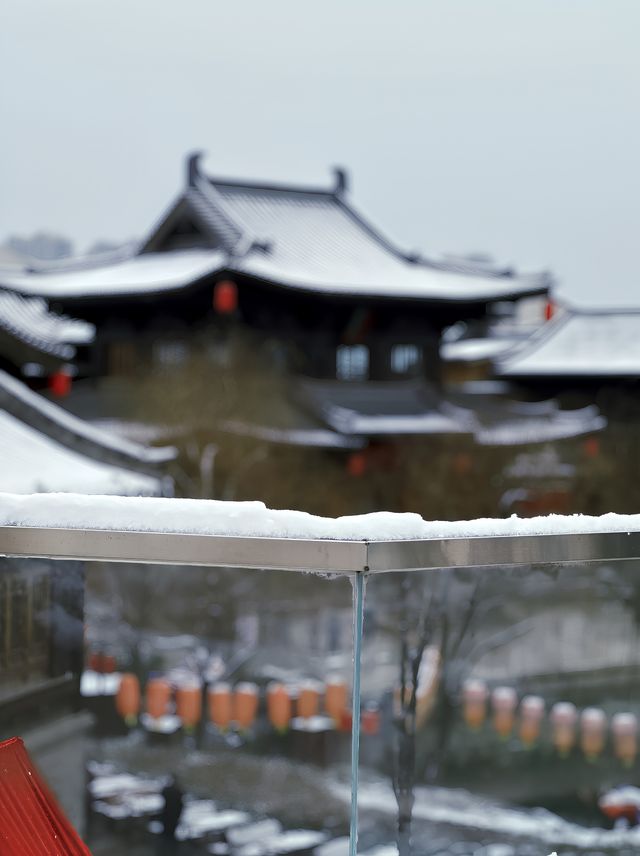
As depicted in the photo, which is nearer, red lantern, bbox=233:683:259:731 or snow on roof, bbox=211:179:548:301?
red lantern, bbox=233:683:259:731

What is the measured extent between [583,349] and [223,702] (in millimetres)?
15481

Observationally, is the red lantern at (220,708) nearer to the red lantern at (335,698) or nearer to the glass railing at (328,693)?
the glass railing at (328,693)

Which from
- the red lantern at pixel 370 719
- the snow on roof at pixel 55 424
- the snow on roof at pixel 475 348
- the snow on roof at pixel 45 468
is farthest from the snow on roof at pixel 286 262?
the red lantern at pixel 370 719

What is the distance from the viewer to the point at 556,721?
Answer: 4.92ft

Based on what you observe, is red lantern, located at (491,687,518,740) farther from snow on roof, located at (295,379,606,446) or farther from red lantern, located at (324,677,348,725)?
snow on roof, located at (295,379,606,446)

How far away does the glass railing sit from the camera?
4.57 ft

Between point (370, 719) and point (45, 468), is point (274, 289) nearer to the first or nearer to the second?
point (45, 468)

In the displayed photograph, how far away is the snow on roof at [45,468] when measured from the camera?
5.47 metres

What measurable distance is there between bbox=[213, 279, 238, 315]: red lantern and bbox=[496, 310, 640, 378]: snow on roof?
195 inches

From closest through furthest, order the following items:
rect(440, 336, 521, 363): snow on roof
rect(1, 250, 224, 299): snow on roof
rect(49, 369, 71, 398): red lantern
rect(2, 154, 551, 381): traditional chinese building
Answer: rect(49, 369, 71, 398): red lantern → rect(1, 250, 224, 299): snow on roof → rect(2, 154, 551, 381): traditional chinese building → rect(440, 336, 521, 363): snow on roof

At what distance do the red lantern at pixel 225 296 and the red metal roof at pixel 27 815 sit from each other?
1143 cm

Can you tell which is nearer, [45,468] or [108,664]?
[108,664]

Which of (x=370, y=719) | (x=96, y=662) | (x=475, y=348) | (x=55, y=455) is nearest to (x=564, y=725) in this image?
(x=370, y=719)

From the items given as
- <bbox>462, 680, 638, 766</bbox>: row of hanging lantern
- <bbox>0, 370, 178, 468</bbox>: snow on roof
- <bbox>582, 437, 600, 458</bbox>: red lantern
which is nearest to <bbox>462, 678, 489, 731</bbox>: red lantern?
<bbox>462, 680, 638, 766</bbox>: row of hanging lantern
